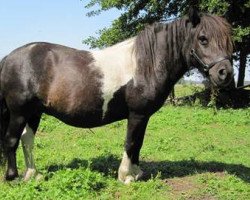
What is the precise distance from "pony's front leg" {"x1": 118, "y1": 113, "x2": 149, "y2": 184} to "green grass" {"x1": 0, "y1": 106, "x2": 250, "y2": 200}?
0.14m

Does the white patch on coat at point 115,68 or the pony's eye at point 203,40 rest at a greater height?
the pony's eye at point 203,40

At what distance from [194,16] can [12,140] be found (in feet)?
9.95

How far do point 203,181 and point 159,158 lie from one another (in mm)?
1742

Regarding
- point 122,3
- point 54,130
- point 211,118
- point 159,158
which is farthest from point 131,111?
point 122,3

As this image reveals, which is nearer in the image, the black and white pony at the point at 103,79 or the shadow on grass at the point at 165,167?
the black and white pony at the point at 103,79

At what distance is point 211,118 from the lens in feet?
39.0

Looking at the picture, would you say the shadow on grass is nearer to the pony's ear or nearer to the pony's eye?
the pony's eye

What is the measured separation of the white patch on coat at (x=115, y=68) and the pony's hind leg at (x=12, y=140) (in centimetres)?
121

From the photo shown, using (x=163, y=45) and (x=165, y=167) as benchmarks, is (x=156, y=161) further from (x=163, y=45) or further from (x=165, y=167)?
(x=163, y=45)

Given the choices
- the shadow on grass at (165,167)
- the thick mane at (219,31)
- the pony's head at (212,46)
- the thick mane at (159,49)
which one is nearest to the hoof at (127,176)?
the shadow on grass at (165,167)

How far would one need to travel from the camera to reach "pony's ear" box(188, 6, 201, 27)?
548 centimetres

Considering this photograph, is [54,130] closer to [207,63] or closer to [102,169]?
[102,169]

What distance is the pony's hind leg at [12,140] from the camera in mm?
5934

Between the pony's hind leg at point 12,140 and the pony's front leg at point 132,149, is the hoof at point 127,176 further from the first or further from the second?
the pony's hind leg at point 12,140
